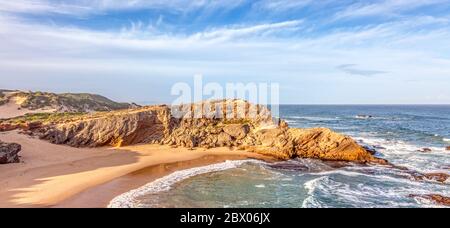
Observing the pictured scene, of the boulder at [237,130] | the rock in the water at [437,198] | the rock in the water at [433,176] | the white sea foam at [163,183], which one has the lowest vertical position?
the rock in the water at [437,198]

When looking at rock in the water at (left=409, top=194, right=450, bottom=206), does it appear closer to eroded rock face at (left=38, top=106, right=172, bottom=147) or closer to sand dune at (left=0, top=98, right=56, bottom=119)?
eroded rock face at (left=38, top=106, right=172, bottom=147)

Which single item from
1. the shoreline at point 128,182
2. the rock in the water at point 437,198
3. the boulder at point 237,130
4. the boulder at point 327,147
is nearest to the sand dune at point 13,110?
the boulder at point 237,130

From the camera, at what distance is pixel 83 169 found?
2538cm

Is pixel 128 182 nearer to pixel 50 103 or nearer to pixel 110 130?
pixel 110 130

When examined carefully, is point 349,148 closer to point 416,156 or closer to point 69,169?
point 416,156

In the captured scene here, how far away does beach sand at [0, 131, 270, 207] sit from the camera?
18.8 meters

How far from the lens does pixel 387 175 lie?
26031 millimetres

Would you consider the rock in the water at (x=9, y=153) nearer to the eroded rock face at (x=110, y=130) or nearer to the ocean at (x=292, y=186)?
the eroded rock face at (x=110, y=130)

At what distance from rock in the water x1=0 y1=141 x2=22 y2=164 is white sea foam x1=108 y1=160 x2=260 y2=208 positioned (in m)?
11.3

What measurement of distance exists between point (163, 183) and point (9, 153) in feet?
40.2

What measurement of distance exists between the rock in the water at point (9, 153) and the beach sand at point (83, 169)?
22.5 inches

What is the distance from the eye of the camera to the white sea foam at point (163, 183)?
1822cm

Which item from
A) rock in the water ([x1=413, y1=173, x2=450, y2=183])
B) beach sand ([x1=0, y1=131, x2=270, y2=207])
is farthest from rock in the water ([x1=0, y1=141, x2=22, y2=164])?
rock in the water ([x1=413, y1=173, x2=450, y2=183])

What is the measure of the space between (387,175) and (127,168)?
1813 centimetres
